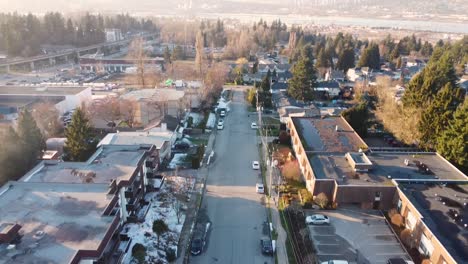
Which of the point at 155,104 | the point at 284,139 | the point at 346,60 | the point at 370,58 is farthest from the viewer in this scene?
the point at 346,60

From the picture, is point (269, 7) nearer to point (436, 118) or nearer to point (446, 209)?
point (436, 118)

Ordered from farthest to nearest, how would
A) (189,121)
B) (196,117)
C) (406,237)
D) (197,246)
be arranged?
(196,117)
(189,121)
(406,237)
(197,246)

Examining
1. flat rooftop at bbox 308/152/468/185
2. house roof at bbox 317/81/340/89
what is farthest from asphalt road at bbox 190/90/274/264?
house roof at bbox 317/81/340/89

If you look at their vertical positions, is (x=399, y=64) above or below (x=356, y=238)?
above

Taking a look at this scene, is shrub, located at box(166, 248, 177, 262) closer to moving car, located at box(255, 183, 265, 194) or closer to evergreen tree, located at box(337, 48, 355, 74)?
moving car, located at box(255, 183, 265, 194)

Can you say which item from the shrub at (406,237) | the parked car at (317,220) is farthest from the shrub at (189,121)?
the shrub at (406,237)

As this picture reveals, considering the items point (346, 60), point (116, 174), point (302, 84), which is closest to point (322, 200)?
point (116, 174)

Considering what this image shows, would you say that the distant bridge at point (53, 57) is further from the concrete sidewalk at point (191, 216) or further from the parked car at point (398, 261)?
the parked car at point (398, 261)
